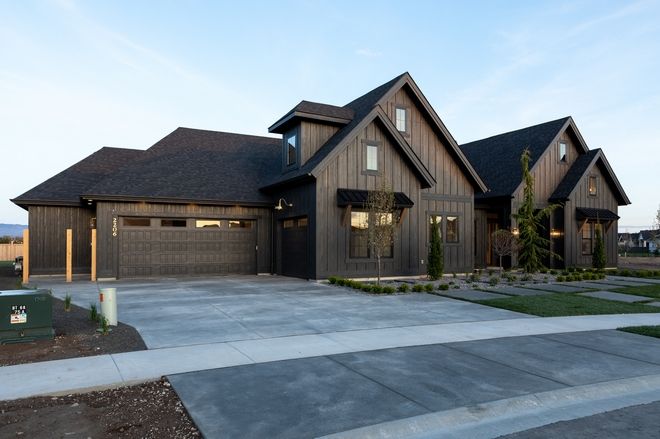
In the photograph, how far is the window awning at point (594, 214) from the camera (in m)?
27.2

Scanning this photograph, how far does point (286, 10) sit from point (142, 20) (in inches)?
210

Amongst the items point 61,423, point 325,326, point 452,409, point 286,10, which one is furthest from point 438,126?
point 61,423

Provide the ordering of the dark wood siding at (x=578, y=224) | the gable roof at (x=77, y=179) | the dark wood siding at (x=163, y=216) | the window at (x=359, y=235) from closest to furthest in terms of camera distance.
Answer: the window at (x=359, y=235) < the dark wood siding at (x=163, y=216) < the gable roof at (x=77, y=179) < the dark wood siding at (x=578, y=224)

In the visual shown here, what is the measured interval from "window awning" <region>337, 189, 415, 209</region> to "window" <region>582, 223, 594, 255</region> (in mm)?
13949

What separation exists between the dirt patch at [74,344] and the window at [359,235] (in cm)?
1142

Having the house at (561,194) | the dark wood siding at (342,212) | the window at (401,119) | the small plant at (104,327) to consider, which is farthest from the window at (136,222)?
the house at (561,194)

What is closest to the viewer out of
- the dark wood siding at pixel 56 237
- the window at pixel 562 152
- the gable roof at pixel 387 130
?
the gable roof at pixel 387 130

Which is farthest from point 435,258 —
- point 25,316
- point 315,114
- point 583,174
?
point 25,316

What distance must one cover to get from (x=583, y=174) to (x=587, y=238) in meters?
3.96

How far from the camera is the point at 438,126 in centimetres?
2247

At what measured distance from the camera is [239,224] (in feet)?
74.2

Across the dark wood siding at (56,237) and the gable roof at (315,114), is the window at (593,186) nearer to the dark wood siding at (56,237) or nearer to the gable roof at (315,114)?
the gable roof at (315,114)

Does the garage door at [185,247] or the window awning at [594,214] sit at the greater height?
the window awning at [594,214]

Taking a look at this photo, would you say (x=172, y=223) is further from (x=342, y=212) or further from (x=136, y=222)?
(x=342, y=212)
